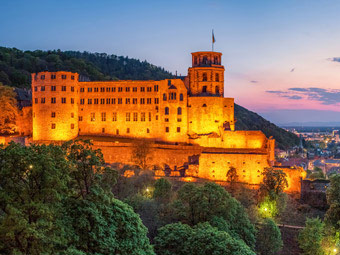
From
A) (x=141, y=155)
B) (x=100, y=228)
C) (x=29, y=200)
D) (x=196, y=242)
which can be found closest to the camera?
(x=29, y=200)

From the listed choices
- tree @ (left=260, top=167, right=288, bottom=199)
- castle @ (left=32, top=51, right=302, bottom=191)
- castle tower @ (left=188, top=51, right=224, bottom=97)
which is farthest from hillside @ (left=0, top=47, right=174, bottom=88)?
tree @ (left=260, top=167, right=288, bottom=199)

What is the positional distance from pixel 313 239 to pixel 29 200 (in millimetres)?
31472

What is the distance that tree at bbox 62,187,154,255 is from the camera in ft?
66.7

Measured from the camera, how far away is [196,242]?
26531 mm

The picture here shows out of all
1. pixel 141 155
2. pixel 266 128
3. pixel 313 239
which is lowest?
pixel 313 239

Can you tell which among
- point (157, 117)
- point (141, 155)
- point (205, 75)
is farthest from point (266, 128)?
point (141, 155)

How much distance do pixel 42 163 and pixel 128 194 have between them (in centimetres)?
2589

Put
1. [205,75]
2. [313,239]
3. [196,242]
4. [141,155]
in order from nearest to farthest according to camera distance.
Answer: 1. [196,242]
2. [313,239]
3. [141,155]
4. [205,75]

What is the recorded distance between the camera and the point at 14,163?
18.1 meters

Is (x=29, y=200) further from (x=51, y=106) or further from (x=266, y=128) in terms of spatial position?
(x=266, y=128)

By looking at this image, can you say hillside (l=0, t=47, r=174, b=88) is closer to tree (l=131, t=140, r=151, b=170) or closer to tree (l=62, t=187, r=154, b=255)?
tree (l=131, t=140, r=151, b=170)

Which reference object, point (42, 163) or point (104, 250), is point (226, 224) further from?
point (42, 163)

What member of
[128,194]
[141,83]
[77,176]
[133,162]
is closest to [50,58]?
[141,83]

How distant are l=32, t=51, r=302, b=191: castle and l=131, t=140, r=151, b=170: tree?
1.04 m
